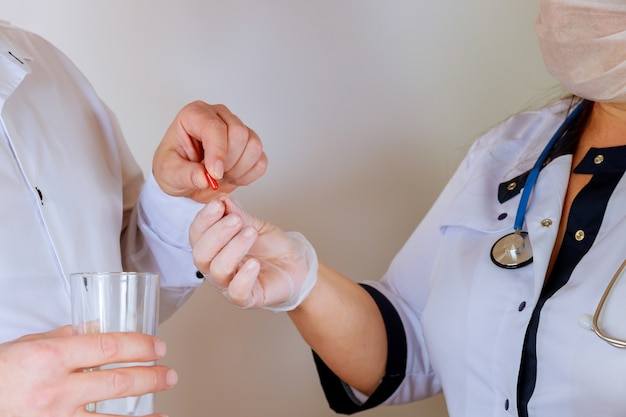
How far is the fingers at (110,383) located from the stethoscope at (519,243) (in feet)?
1.93

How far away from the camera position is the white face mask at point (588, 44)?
0.95 meters

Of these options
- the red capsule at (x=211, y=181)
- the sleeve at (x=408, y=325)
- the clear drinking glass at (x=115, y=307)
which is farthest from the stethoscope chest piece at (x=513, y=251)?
the clear drinking glass at (x=115, y=307)

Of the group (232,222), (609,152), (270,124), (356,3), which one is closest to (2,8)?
(270,124)

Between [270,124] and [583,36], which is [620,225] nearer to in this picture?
[583,36]

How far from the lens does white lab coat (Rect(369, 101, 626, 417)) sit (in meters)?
0.92

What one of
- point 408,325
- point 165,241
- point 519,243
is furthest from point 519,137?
point 165,241

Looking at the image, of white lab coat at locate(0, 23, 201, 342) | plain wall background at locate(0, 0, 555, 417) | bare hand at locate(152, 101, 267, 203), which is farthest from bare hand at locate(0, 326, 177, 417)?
plain wall background at locate(0, 0, 555, 417)

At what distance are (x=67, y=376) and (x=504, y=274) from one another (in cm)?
64

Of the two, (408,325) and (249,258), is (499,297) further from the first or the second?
(249,258)

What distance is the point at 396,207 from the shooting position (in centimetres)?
169

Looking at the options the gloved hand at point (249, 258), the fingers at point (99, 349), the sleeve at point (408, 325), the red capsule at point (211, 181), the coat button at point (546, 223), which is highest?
the red capsule at point (211, 181)

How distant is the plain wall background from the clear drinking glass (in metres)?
0.86

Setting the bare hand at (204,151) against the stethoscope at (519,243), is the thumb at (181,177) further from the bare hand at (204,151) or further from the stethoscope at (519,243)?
the stethoscope at (519,243)

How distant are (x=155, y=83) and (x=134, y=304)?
3.01 feet
